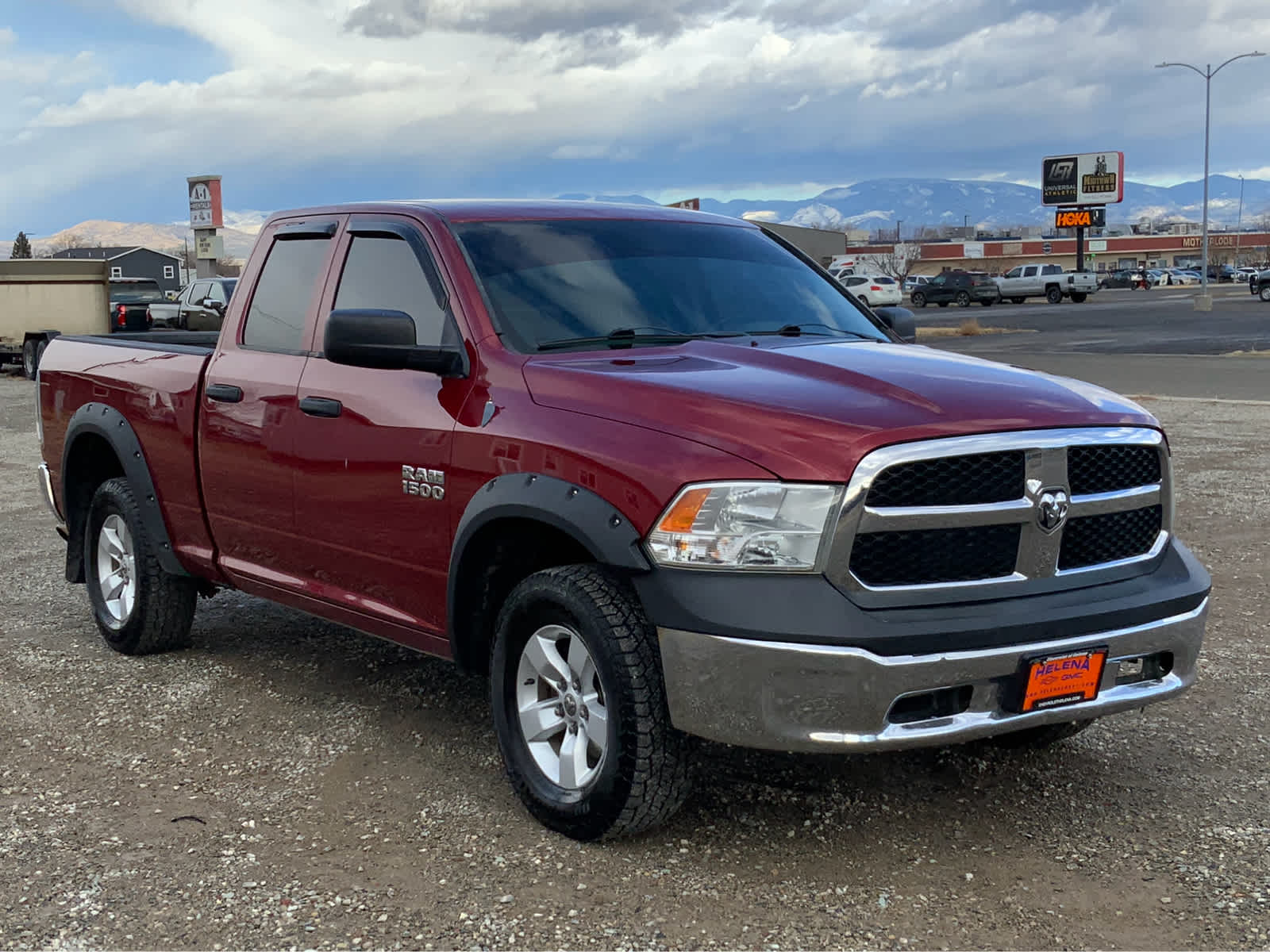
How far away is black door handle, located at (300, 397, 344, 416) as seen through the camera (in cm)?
495

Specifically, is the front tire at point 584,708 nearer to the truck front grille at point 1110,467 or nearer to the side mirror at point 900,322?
the truck front grille at point 1110,467

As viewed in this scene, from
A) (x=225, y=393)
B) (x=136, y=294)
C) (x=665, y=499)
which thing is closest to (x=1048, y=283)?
(x=136, y=294)

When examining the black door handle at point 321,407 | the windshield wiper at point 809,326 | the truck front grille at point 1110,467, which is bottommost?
the truck front grille at point 1110,467

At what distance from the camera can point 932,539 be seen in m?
3.73

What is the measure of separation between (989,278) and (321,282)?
5835 centimetres

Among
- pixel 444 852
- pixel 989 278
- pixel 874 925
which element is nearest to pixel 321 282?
pixel 444 852

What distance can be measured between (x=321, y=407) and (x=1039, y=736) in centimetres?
278

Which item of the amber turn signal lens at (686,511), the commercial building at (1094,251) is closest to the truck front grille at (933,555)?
the amber turn signal lens at (686,511)

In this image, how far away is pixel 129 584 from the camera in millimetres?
6473

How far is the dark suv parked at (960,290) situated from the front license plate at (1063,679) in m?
57.9

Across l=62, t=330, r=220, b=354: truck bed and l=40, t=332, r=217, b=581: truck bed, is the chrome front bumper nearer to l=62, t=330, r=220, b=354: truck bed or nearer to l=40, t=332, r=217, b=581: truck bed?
l=40, t=332, r=217, b=581: truck bed

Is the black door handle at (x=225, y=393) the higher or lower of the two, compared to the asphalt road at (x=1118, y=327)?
higher

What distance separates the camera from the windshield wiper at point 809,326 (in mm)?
5004

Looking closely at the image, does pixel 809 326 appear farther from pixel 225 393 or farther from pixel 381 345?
pixel 225 393
